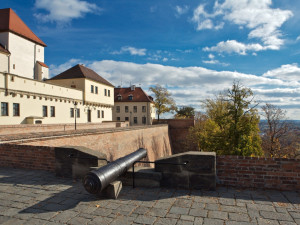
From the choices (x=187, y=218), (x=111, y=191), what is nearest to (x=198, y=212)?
(x=187, y=218)

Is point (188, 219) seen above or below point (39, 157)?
below

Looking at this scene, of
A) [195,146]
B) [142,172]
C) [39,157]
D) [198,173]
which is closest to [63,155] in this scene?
[39,157]

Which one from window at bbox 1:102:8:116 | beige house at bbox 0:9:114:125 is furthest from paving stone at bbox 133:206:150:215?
window at bbox 1:102:8:116

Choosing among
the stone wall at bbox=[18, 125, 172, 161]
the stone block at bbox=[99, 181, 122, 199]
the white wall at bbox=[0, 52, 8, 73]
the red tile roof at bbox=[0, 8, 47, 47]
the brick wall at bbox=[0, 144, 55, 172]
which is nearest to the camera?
the stone block at bbox=[99, 181, 122, 199]

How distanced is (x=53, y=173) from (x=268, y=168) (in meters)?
5.19

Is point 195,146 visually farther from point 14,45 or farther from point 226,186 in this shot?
point 226,186

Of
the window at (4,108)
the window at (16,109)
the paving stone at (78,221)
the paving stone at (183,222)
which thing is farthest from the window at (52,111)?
the paving stone at (183,222)

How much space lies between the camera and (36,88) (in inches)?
843

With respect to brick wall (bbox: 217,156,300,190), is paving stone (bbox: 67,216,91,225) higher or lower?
lower

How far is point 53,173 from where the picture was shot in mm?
5879

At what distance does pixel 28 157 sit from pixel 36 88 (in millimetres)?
17208

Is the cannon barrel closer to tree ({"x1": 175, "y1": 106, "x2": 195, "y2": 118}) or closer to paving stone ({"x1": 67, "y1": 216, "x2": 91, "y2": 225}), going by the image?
paving stone ({"x1": 67, "y1": 216, "x2": 91, "y2": 225})

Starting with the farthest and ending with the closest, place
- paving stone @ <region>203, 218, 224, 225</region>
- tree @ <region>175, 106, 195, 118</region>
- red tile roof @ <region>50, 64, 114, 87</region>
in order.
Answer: tree @ <region>175, 106, 195, 118</region> < red tile roof @ <region>50, 64, 114, 87</region> < paving stone @ <region>203, 218, 224, 225</region>

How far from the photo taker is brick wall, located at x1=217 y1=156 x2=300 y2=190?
177 inches
